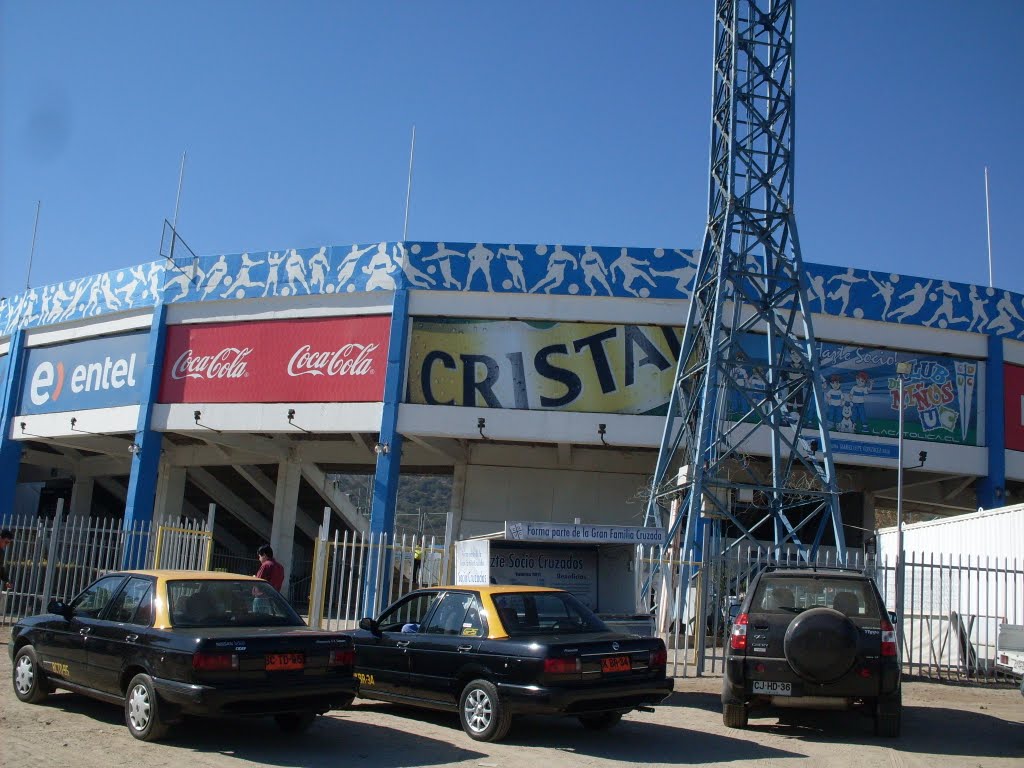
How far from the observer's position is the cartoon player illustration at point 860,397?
2381cm

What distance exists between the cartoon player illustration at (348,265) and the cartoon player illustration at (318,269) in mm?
361

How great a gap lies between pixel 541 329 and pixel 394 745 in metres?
15.6

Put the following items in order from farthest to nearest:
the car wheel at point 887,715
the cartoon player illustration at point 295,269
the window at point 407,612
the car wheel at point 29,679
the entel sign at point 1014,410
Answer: the cartoon player illustration at point 295,269 → the entel sign at point 1014,410 → the window at point 407,612 → the car wheel at point 29,679 → the car wheel at point 887,715

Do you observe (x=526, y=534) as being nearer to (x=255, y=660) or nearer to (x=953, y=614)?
(x=255, y=660)

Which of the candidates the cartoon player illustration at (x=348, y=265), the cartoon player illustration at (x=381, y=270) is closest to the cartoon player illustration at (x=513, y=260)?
the cartoon player illustration at (x=381, y=270)

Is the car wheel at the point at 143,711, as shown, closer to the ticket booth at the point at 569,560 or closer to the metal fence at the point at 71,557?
the ticket booth at the point at 569,560

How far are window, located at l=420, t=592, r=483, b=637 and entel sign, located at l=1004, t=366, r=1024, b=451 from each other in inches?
746

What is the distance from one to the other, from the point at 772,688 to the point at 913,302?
17.0m

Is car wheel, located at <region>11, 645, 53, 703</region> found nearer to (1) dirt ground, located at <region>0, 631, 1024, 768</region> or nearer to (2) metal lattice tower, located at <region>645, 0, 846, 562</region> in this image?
(1) dirt ground, located at <region>0, 631, 1024, 768</region>

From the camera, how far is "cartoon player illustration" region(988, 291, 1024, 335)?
24.6 meters

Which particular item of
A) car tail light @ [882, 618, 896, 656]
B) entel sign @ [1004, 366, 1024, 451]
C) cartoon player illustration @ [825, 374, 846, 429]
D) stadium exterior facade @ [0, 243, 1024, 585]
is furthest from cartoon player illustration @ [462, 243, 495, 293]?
car tail light @ [882, 618, 896, 656]

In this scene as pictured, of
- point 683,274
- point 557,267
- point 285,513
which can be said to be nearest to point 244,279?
point 285,513

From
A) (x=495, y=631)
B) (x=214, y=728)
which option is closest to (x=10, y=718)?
(x=214, y=728)

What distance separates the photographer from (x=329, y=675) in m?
8.63
